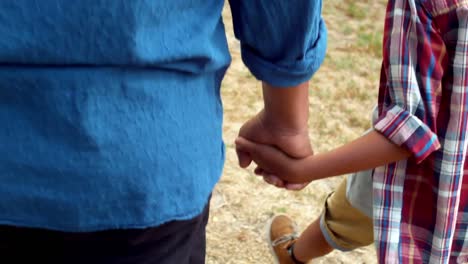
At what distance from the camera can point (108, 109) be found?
74 cm

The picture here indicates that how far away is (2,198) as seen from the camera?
77 centimetres

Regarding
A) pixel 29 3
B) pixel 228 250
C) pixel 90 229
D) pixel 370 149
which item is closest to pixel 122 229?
pixel 90 229

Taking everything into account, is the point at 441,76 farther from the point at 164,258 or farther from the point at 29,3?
the point at 29,3

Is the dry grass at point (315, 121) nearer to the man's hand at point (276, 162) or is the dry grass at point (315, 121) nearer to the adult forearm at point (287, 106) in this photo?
the man's hand at point (276, 162)

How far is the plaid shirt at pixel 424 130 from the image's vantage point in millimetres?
1304

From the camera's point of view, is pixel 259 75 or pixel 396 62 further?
pixel 396 62

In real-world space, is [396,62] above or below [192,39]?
below

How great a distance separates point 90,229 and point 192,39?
0.81 feet

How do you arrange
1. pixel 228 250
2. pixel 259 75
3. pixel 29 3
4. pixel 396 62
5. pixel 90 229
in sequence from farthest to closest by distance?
pixel 228 250
pixel 396 62
pixel 259 75
pixel 90 229
pixel 29 3

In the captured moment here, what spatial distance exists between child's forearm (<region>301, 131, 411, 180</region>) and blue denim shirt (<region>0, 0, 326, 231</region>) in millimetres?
560

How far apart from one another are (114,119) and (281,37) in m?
0.27

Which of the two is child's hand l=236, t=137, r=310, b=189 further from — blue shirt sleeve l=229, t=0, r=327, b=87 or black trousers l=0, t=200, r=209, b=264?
black trousers l=0, t=200, r=209, b=264

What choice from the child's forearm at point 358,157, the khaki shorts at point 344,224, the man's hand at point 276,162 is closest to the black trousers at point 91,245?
the man's hand at point 276,162

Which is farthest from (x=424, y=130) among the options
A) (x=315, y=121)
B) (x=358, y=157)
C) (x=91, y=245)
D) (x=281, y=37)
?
(x=315, y=121)
